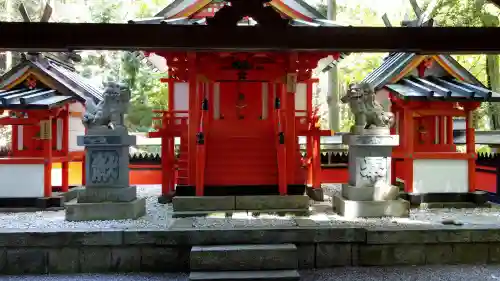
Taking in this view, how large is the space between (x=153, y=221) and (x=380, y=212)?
14.9ft

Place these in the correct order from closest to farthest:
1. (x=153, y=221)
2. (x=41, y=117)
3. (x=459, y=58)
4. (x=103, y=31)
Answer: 1. (x=103, y=31)
2. (x=153, y=221)
3. (x=41, y=117)
4. (x=459, y=58)

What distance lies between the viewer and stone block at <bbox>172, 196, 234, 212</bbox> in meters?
8.33

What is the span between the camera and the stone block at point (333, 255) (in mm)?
6691

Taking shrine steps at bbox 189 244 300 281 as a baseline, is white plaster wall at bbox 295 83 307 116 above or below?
above

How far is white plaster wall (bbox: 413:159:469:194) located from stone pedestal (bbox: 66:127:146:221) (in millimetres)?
6572

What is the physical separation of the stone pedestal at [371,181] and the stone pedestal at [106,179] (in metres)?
4.48

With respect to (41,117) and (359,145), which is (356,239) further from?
(41,117)

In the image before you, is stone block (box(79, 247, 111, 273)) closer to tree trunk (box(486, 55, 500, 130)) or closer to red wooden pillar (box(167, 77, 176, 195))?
red wooden pillar (box(167, 77, 176, 195))

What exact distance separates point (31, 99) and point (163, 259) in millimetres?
5044

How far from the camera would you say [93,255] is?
6.51 meters

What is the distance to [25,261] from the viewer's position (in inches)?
253

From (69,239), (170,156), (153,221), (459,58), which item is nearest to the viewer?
(69,239)

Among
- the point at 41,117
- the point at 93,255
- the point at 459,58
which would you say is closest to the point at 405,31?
the point at 93,255

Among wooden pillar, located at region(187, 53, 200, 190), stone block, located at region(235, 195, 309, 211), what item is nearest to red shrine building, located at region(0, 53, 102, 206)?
wooden pillar, located at region(187, 53, 200, 190)
